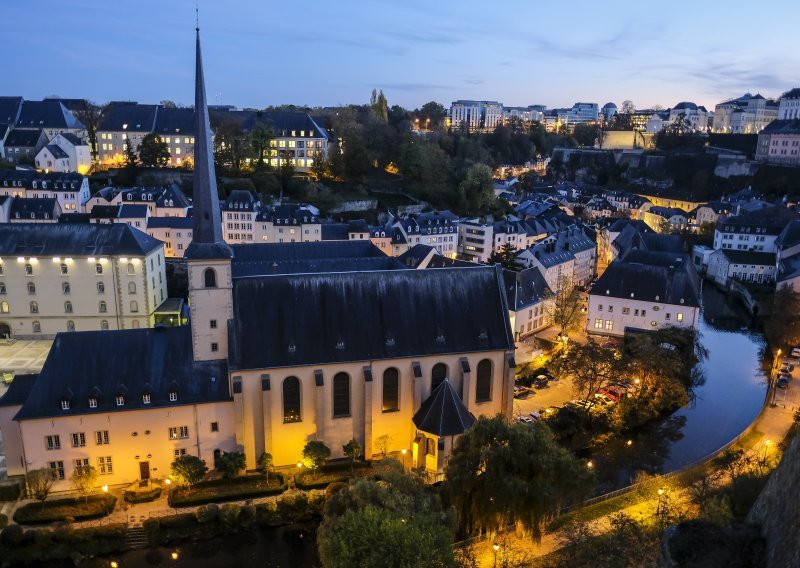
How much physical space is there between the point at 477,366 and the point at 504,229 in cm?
6114

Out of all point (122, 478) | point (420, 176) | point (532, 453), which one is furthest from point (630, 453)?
point (420, 176)

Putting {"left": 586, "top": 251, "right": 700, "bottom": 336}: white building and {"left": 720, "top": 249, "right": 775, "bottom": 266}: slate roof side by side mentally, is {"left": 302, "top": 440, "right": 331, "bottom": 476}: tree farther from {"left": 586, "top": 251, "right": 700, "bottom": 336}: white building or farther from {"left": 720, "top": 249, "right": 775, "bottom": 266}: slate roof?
{"left": 720, "top": 249, "right": 775, "bottom": 266}: slate roof

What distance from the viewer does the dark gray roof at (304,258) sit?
54281 millimetres

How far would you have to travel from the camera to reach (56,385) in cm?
3294

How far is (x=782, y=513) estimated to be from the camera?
18.6 meters

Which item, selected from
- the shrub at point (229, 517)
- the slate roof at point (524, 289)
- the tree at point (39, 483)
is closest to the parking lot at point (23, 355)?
the tree at point (39, 483)

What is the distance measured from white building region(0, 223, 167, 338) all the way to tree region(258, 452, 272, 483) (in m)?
30.1

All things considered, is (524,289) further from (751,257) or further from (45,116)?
(45,116)

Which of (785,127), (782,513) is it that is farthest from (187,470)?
(785,127)

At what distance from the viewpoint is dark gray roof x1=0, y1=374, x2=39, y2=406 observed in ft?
108

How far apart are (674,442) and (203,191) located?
3475cm

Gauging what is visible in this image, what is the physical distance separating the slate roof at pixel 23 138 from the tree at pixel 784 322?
11369cm

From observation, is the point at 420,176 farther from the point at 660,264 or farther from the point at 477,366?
the point at 477,366

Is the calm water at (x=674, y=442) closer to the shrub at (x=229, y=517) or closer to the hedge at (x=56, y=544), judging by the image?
the shrub at (x=229, y=517)
